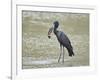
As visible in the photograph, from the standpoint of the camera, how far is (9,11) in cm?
189

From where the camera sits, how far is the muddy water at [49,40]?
1.96m

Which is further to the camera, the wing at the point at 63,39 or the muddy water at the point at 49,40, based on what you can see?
the wing at the point at 63,39

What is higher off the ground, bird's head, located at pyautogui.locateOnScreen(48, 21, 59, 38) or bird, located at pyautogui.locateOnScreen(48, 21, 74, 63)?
bird's head, located at pyautogui.locateOnScreen(48, 21, 59, 38)

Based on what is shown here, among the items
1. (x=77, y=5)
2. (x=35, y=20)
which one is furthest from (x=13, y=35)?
(x=77, y=5)

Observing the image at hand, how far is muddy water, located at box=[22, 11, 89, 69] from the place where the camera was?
1958mm

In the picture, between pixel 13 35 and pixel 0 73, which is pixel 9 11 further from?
pixel 0 73

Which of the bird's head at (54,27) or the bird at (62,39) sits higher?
the bird's head at (54,27)

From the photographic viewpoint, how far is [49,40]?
203 cm

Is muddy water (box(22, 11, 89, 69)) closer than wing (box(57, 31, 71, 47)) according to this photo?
Yes

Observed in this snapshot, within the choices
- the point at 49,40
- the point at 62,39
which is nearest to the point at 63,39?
the point at 62,39

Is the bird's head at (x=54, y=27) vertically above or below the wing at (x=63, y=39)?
above

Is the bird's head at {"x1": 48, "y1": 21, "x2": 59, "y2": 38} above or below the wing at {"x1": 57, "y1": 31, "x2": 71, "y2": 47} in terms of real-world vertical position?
above

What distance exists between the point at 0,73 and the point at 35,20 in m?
0.60

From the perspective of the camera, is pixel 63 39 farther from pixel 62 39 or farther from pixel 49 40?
pixel 49 40
